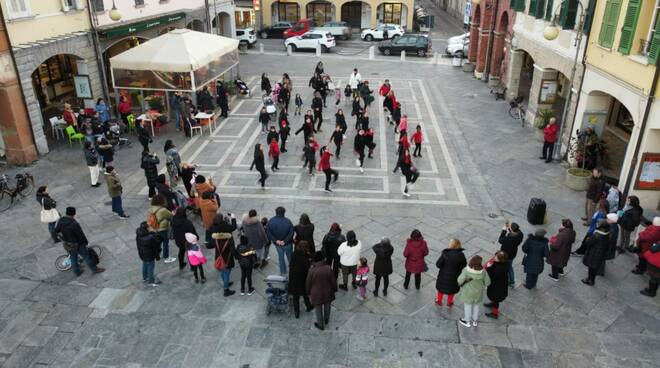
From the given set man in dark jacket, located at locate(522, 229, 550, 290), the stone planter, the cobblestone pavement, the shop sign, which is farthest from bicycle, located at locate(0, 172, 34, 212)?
the stone planter

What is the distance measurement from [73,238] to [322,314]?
17.3ft

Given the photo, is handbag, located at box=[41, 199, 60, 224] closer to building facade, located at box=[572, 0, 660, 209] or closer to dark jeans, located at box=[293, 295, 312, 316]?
dark jeans, located at box=[293, 295, 312, 316]

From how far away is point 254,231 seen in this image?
9961 millimetres

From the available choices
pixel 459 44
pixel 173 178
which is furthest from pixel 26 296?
pixel 459 44

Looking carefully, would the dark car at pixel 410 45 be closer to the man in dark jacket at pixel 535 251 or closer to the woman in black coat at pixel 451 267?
the man in dark jacket at pixel 535 251

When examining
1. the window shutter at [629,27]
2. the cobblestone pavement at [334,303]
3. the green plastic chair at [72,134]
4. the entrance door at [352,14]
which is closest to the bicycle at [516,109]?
the cobblestone pavement at [334,303]

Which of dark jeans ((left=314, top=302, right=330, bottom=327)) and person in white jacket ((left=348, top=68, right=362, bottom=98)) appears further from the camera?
person in white jacket ((left=348, top=68, right=362, bottom=98))

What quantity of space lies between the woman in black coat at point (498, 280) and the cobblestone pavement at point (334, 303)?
1.57 feet

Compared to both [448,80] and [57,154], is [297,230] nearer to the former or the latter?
[57,154]

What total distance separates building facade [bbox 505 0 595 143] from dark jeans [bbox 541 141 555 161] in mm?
832

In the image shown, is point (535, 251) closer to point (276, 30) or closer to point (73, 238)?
point (73, 238)

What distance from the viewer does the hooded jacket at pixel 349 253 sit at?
909 cm

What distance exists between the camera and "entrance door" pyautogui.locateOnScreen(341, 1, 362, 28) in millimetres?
46878

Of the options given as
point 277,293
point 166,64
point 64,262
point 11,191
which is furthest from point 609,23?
point 11,191
